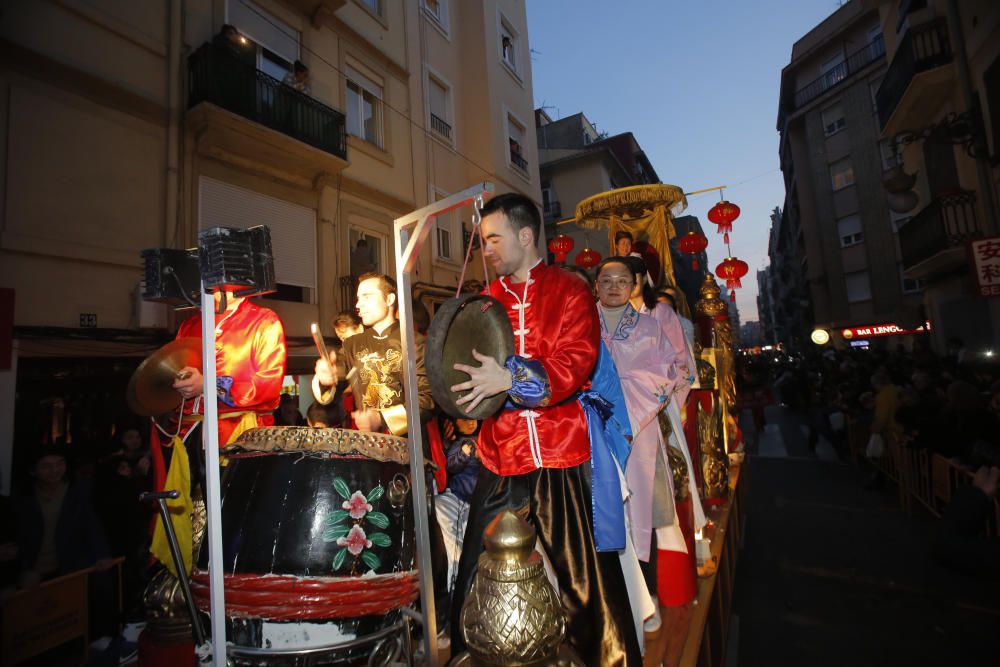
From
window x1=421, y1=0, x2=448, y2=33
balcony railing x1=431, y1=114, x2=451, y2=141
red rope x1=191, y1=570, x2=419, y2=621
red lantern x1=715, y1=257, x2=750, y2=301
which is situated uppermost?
window x1=421, y1=0, x2=448, y2=33

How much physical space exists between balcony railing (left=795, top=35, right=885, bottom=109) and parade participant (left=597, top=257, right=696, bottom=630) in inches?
1010

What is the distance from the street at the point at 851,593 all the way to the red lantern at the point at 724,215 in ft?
16.8

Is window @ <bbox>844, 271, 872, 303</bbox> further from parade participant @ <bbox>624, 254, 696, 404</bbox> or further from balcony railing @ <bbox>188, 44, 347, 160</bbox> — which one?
parade participant @ <bbox>624, 254, 696, 404</bbox>

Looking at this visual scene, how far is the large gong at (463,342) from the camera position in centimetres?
150

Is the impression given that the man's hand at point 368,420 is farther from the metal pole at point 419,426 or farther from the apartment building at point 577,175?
the apartment building at point 577,175

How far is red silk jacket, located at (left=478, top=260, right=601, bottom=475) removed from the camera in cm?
181

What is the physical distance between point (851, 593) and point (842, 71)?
91.3ft

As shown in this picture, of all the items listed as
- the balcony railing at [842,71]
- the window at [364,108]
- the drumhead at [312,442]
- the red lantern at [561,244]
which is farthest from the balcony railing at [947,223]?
the balcony railing at [842,71]

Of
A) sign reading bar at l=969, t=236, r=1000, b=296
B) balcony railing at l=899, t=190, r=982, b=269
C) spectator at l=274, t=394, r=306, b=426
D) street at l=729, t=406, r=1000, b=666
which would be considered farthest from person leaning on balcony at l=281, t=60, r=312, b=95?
balcony railing at l=899, t=190, r=982, b=269

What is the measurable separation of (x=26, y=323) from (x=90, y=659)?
3.72 m

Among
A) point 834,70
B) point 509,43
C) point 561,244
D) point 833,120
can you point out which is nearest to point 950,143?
point 561,244

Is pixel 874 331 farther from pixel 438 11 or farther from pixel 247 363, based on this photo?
pixel 247 363

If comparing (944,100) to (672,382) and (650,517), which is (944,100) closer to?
(672,382)

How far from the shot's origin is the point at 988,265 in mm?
6605
